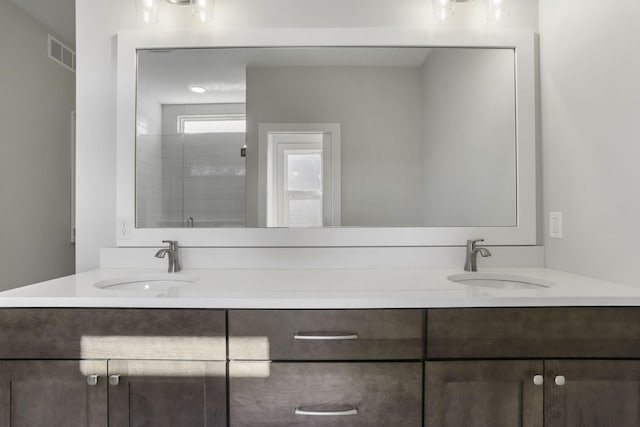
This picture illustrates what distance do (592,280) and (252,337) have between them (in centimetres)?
119

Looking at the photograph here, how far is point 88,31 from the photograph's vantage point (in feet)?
5.54

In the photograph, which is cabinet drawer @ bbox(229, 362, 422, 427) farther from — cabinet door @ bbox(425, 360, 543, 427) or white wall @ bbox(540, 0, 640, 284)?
white wall @ bbox(540, 0, 640, 284)

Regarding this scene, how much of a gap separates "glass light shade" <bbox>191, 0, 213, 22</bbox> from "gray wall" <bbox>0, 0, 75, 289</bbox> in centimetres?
178

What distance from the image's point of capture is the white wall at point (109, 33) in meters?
1.68

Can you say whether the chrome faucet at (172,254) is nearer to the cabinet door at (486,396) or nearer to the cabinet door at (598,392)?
the cabinet door at (486,396)

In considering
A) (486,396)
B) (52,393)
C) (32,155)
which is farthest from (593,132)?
(32,155)

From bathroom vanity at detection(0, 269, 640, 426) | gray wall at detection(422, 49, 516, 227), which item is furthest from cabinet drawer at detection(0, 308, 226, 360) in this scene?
gray wall at detection(422, 49, 516, 227)

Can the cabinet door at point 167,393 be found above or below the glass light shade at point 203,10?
below

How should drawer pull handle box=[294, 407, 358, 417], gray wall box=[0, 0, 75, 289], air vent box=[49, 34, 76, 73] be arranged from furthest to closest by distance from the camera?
air vent box=[49, 34, 76, 73] → gray wall box=[0, 0, 75, 289] → drawer pull handle box=[294, 407, 358, 417]

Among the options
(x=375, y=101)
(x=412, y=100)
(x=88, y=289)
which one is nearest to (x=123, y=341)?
(x=88, y=289)

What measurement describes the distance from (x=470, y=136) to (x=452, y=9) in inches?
22.5

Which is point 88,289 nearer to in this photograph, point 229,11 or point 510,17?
point 229,11

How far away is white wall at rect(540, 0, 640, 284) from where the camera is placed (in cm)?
118

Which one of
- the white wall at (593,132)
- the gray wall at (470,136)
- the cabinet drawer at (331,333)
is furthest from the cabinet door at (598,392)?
the gray wall at (470,136)
